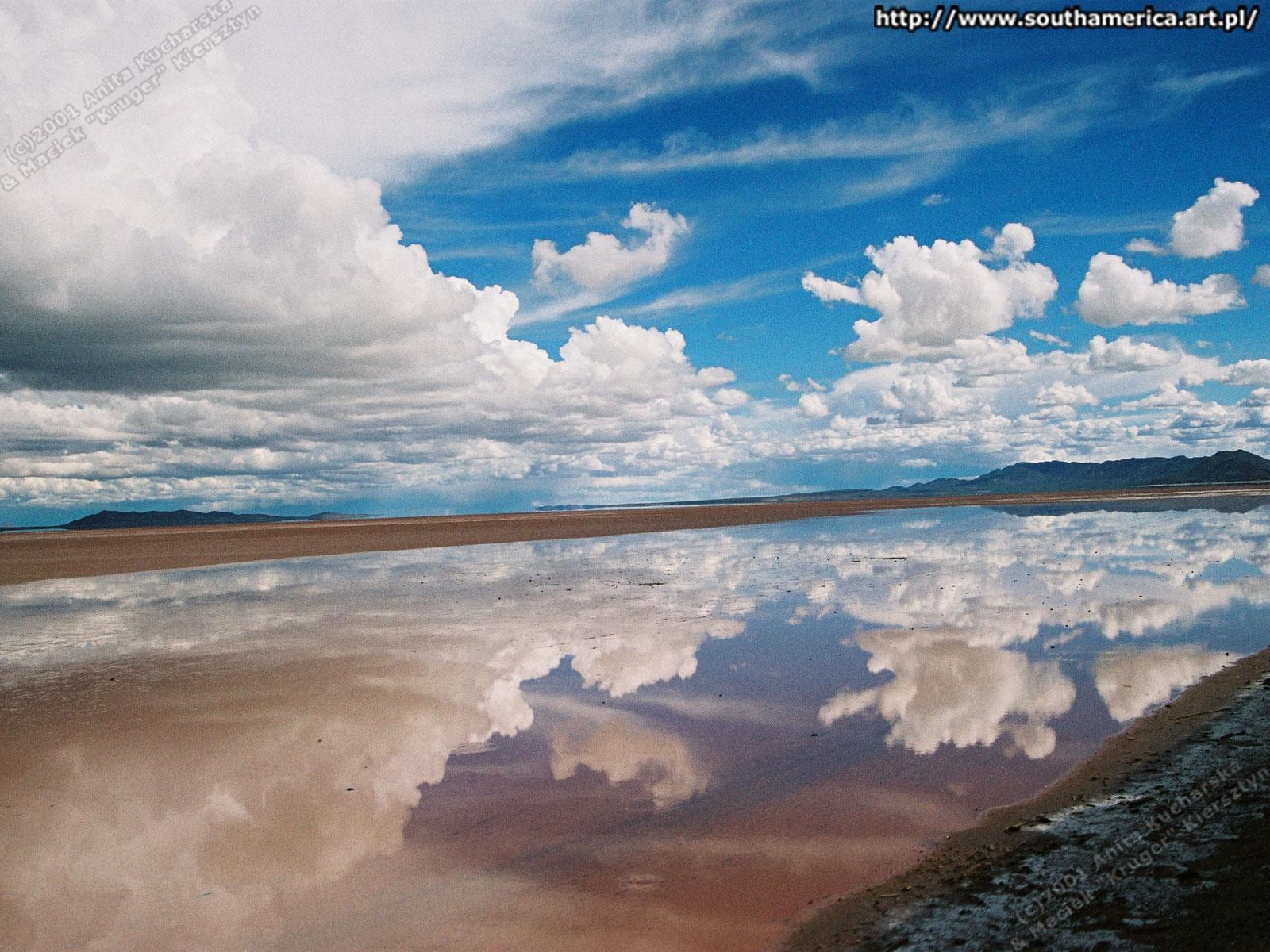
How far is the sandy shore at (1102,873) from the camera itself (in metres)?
5.49

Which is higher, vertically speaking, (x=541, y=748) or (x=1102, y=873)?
(x=1102, y=873)

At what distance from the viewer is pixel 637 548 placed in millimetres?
43312

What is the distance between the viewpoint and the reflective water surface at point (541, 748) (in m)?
6.90

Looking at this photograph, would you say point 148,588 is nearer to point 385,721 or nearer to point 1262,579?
point 385,721

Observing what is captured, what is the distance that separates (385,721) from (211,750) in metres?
2.27

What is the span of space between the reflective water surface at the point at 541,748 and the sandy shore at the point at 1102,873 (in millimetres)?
424

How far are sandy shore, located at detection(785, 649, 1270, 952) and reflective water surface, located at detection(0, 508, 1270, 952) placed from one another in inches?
16.7

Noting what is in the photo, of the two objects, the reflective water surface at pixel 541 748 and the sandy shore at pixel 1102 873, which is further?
the reflective water surface at pixel 541 748

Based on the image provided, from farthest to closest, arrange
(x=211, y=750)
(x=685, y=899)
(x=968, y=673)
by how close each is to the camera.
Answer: (x=968, y=673) → (x=211, y=750) → (x=685, y=899)

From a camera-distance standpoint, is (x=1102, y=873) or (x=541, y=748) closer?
(x=1102, y=873)

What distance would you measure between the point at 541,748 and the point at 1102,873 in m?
6.57

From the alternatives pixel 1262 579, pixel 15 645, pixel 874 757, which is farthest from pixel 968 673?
pixel 15 645

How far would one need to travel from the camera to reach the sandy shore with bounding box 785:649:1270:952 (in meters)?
5.49

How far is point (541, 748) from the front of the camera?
10.6m
